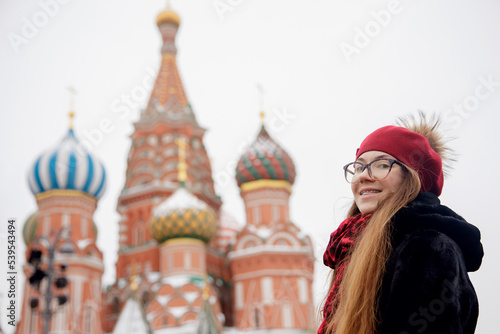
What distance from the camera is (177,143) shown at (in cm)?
2520

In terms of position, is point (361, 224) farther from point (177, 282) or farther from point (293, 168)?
point (293, 168)

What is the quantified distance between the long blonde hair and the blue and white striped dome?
2161 cm

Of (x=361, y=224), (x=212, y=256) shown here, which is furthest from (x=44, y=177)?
(x=361, y=224)

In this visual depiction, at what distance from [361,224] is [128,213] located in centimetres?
2360

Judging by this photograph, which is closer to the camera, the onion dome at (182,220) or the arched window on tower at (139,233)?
the onion dome at (182,220)

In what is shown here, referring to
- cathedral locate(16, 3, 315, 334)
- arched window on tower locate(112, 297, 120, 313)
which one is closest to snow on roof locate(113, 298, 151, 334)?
cathedral locate(16, 3, 315, 334)

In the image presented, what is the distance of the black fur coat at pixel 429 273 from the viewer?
198cm

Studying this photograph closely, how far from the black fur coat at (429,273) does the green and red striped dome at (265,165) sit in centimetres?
2191

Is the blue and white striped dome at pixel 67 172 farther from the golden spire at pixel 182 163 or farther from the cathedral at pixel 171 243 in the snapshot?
the golden spire at pixel 182 163

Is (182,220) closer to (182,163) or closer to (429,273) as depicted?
(182,163)

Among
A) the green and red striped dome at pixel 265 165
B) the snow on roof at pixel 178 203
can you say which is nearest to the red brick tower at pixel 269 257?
the green and red striped dome at pixel 265 165

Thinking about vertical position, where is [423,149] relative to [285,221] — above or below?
below

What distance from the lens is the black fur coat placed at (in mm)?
1983

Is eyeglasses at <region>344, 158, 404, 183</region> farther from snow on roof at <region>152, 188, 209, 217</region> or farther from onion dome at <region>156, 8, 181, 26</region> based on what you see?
onion dome at <region>156, 8, 181, 26</region>
